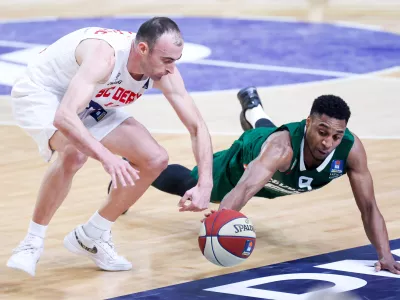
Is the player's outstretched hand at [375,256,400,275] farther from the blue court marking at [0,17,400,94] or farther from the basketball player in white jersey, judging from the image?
the blue court marking at [0,17,400,94]

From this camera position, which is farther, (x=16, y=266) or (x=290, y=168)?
(x=290, y=168)

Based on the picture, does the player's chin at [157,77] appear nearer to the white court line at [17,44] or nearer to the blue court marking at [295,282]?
the blue court marking at [295,282]

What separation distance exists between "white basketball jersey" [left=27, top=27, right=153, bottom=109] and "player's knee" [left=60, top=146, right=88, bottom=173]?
0.32 metres

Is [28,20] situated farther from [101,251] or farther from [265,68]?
[101,251]

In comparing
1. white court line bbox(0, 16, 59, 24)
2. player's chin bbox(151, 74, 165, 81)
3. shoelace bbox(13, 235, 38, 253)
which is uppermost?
white court line bbox(0, 16, 59, 24)

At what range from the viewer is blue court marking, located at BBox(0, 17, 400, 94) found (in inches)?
513

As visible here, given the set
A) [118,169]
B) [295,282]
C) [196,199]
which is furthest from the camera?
[295,282]

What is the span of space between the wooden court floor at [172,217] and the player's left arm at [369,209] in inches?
20.6

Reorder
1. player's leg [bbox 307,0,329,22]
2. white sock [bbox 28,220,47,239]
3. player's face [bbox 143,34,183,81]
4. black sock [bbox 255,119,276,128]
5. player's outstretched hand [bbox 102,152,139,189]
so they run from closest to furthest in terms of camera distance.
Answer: player's outstretched hand [bbox 102,152,139,189] → player's face [bbox 143,34,183,81] → white sock [bbox 28,220,47,239] → black sock [bbox 255,119,276,128] → player's leg [bbox 307,0,329,22]

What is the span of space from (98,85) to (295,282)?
1598 mm

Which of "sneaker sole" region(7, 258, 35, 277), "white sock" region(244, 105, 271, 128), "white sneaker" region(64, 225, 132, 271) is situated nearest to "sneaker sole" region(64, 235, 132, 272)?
"white sneaker" region(64, 225, 132, 271)

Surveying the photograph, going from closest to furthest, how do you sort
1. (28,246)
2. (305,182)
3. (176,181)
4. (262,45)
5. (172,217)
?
1. (28,246)
2. (305,182)
3. (176,181)
4. (172,217)
5. (262,45)

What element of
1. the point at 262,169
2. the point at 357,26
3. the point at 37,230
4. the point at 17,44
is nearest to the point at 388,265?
the point at 262,169

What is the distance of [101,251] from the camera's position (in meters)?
6.50
